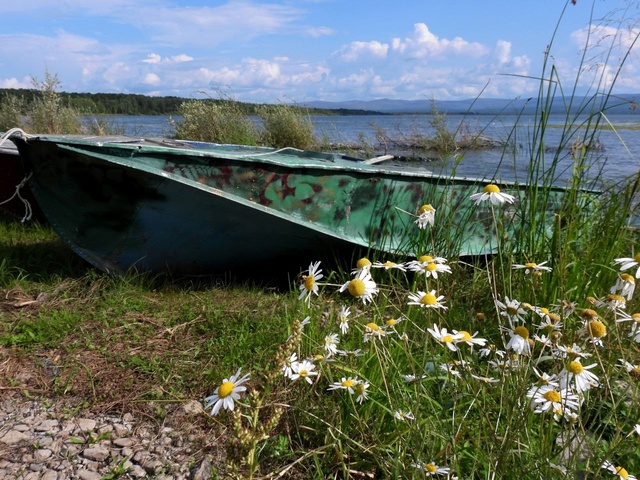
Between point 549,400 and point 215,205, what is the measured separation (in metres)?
2.54

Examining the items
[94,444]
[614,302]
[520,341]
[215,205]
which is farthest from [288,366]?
[215,205]

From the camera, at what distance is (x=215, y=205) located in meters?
3.53

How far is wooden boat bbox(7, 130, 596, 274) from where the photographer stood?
11.2 feet

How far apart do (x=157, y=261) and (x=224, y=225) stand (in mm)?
589

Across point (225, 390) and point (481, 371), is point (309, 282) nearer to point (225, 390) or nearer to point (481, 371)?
point (225, 390)

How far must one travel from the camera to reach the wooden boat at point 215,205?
3.41 metres

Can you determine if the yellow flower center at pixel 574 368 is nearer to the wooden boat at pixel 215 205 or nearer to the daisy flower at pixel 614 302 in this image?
the daisy flower at pixel 614 302

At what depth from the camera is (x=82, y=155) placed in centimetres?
334

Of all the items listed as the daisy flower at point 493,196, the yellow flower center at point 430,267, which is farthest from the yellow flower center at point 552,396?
the daisy flower at point 493,196

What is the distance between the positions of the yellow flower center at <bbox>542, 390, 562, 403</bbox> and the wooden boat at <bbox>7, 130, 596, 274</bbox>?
1926mm

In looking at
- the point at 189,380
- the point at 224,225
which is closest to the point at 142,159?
the point at 224,225

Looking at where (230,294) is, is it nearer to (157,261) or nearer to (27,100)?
(157,261)

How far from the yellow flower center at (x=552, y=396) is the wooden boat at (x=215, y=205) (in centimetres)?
193

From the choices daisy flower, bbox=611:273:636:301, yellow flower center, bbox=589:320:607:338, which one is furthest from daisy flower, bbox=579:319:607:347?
daisy flower, bbox=611:273:636:301
